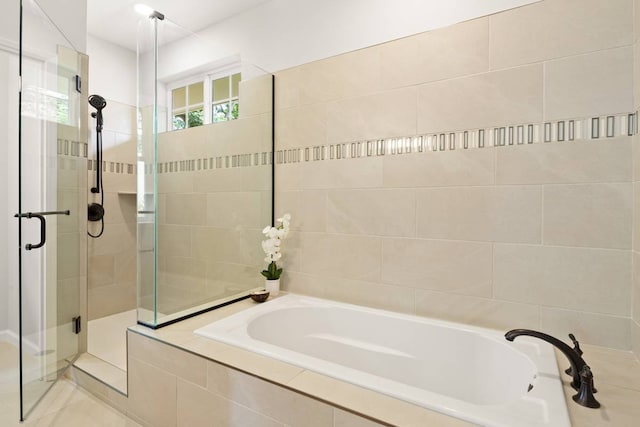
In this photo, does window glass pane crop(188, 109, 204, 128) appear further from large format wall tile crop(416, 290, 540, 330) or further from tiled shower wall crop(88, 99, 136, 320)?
large format wall tile crop(416, 290, 540, 330)

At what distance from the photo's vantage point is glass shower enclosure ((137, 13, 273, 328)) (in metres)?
1.71

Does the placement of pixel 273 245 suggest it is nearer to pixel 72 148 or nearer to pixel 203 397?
pixel 203 397

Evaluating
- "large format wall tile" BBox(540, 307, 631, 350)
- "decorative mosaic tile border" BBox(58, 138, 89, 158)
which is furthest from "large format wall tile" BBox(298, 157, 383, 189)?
"decorative mosaic tile border" BBox(58, 138, 89, 158)

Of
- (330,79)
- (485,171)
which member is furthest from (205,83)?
(485,171)

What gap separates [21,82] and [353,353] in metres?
2.25

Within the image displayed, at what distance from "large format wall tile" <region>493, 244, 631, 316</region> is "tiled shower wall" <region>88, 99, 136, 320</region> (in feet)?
9.96

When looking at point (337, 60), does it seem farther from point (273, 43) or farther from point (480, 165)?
point (480, 165)

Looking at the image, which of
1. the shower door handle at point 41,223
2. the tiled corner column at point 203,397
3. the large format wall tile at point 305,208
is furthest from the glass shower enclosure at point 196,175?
the shower door handle at point 41,223

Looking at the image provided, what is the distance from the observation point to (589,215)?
1454 millimetres

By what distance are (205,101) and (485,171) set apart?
1.80m

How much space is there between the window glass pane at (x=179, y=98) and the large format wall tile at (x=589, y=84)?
1922mm

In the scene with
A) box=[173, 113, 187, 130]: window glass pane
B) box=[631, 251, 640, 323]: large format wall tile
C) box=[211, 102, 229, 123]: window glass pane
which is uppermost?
box=[211, 102, 229, 123]: window glass pane

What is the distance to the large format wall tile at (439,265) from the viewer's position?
5.53 ft

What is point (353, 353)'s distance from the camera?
1.87 meters
